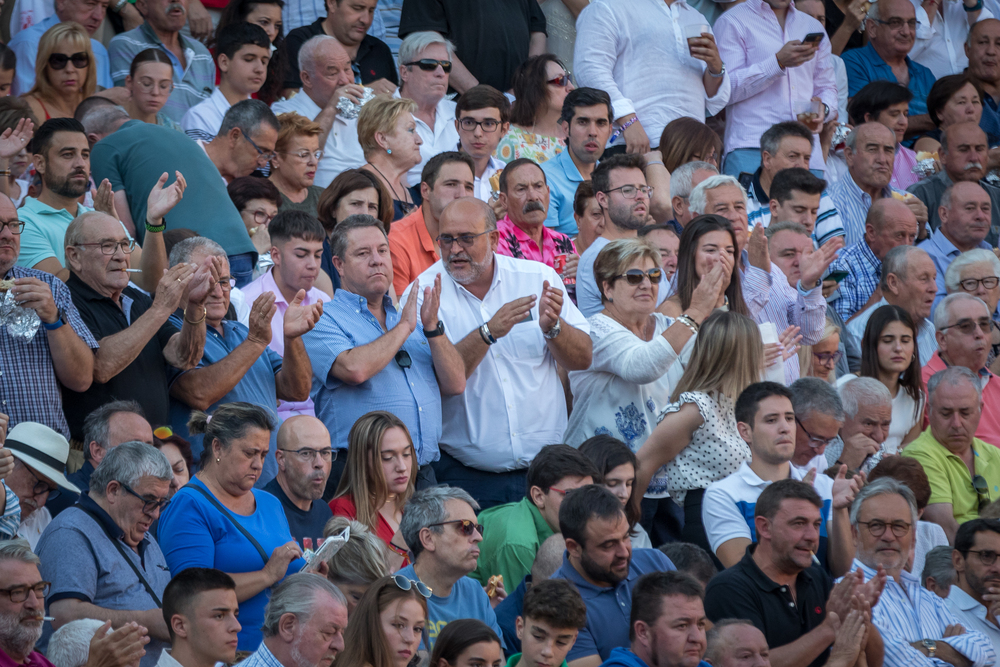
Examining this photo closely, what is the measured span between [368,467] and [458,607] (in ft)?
2.50

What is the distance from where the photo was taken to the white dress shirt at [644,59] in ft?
31.0

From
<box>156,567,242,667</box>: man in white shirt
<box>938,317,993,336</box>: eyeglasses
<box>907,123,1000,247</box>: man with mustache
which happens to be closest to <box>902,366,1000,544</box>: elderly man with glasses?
<box>938,317,993,336</box>: eyeglasses

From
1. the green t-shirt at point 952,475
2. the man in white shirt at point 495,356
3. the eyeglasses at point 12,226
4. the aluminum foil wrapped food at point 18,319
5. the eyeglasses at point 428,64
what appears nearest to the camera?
the aluminum foil wrapped food at point 18,319

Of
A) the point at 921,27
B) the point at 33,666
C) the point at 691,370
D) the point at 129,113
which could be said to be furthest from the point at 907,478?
the point at 921,27

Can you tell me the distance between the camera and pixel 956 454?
7035 millimetres

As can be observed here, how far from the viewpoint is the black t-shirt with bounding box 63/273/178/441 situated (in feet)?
17.7

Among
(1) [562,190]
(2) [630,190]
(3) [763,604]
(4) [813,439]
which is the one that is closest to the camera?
(3) [763,604]

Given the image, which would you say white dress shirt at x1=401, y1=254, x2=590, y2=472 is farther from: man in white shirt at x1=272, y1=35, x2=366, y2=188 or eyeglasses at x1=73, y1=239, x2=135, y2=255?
man in white shirt at x1=272, y1=35, x2=366, y2=188

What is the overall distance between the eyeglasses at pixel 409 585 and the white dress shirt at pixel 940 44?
28.6 feet

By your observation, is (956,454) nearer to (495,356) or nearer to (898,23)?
(495,356)

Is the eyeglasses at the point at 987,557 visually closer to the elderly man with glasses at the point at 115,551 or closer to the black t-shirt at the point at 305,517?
the black t-shirt at the point at 305,517

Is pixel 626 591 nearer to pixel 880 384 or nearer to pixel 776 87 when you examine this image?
pixel 880 384

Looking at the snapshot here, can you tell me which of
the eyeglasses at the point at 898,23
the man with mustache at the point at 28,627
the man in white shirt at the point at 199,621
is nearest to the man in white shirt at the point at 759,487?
the man in white shirt at the point at 199,621

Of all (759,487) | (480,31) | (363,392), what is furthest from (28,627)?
(480,31)
